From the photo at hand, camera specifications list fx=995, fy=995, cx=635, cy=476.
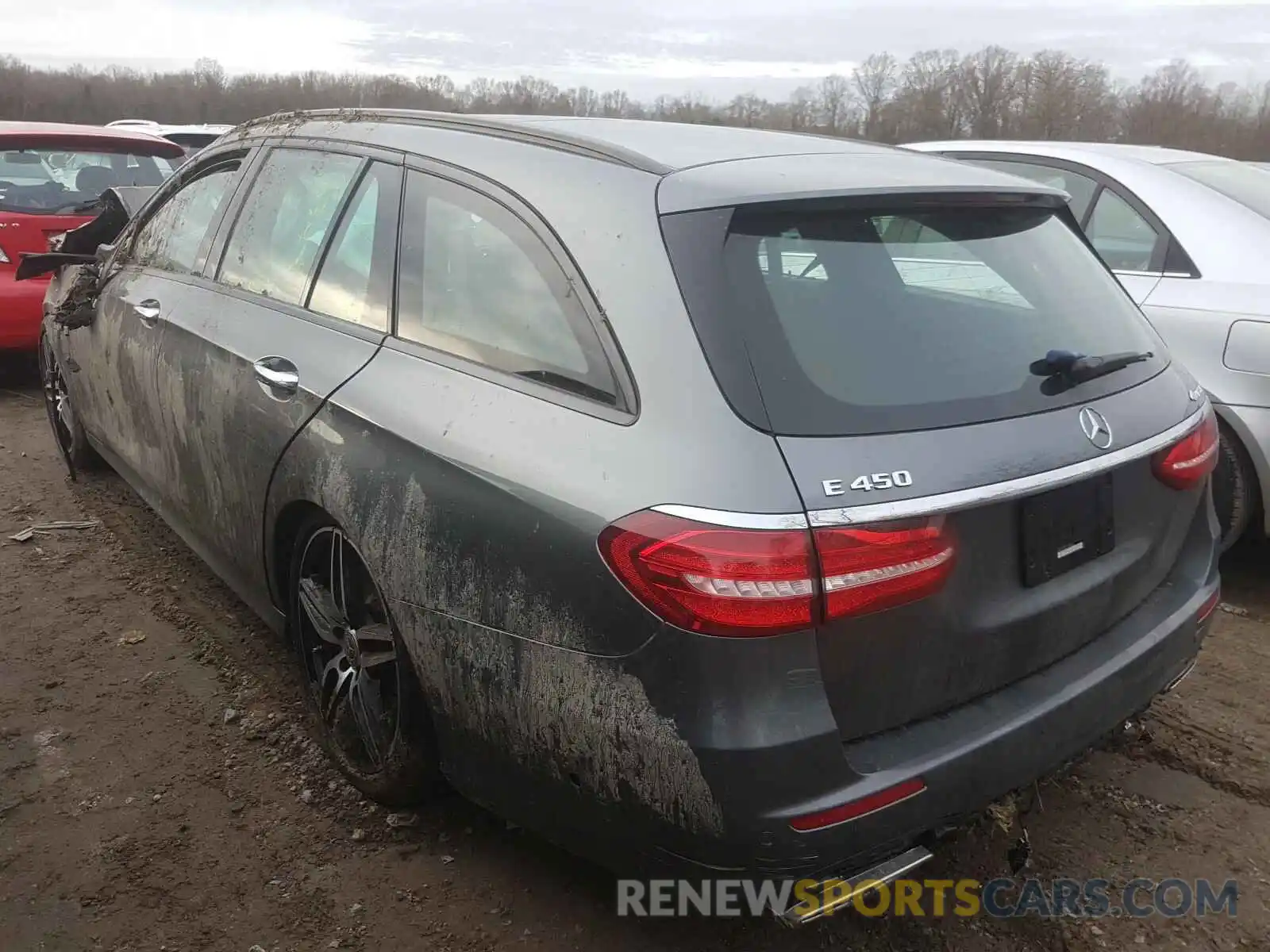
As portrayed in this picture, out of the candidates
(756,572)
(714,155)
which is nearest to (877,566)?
(756,572)

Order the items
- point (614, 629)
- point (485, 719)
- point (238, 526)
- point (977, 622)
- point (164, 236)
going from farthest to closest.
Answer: point (164, 236) < point (238, 526) < point (485, 719) < point (977, 622) < point (614, 629)

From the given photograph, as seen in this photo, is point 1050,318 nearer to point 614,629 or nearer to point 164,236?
point 614,629

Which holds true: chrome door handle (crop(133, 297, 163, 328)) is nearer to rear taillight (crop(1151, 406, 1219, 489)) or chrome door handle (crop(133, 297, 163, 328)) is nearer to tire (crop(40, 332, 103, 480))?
tire (crop(40, 332, 103, 480))

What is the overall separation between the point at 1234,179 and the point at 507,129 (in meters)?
3.65

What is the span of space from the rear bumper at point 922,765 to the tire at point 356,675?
0.84 metres

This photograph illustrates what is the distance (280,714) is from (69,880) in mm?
768

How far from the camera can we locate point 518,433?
6.40 feet

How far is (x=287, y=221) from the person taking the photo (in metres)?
3.02

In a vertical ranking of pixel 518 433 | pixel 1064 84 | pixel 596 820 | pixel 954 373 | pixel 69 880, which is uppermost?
pixel 1064 84

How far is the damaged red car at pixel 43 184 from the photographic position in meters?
6.24

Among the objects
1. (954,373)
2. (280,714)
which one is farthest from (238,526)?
(954,373)

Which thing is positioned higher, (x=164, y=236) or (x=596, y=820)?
(x=164, y=236)

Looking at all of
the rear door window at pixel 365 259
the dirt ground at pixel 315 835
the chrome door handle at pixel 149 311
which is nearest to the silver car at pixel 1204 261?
the dirt ground at pixel 315 835

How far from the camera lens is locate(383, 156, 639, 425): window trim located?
184 cm
